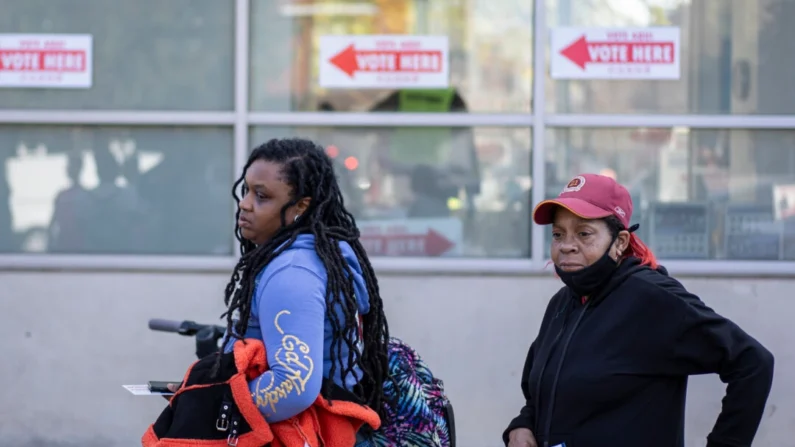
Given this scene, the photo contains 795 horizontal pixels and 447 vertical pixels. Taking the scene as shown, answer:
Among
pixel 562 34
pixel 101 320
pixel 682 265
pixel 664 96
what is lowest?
pixel 101 320

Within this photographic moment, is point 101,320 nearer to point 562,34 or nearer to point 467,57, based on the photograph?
point 467,57

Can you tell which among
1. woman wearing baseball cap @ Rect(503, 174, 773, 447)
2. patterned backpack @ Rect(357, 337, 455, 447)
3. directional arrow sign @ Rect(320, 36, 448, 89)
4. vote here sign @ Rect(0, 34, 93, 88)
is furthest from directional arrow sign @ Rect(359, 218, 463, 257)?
woman wearing baseball cap @ Rect(503, 174, 773, 447)

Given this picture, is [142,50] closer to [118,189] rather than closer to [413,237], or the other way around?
[118,189]


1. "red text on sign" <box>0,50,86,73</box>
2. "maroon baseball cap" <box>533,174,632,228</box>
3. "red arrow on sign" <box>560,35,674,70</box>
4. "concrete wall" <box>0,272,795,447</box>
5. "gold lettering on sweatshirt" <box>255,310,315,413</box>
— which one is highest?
"red arrow on sign" <box>560,35,674,70</box>

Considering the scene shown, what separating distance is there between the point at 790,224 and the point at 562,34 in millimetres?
1769

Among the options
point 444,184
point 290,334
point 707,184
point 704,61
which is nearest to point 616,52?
point 704,61

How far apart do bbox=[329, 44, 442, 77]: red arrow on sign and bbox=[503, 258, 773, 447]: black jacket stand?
10.2 feet

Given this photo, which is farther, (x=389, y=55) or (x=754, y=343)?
(x=389, y=55)

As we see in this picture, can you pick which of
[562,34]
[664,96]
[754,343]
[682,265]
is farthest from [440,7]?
[754,343]

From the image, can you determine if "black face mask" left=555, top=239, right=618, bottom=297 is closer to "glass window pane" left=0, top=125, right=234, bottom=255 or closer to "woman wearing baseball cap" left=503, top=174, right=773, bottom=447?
"woman wearing baseball cap" left=503, top=174, right=773, bottom=447

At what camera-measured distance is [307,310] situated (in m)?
2.62

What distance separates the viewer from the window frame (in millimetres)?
5711

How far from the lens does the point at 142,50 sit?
5891 mm

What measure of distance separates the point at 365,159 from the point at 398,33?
77 cm
